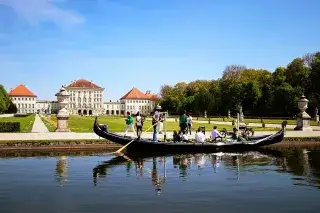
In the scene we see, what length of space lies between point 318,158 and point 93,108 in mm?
163836

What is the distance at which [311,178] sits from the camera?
14.6 meters

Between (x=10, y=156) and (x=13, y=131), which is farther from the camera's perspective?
(x=13, y=131)

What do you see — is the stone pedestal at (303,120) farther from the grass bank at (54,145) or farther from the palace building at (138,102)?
the palace building at (138,102)

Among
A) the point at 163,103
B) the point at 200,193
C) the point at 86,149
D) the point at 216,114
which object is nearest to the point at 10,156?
the point at 86,149

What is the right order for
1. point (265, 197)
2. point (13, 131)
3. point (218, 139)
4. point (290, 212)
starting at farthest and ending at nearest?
point (13, 131) < point (218, 139) < point (265, 197) < point (290, 212)

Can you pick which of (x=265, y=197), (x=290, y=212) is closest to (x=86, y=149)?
(x=265, y=197)

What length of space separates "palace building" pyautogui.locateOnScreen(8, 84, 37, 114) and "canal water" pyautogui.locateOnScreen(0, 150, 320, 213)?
573 feet

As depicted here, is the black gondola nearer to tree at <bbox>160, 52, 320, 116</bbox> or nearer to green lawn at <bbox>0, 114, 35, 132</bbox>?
green lawn at <bbox>0, 114, 35, 132</bbox>

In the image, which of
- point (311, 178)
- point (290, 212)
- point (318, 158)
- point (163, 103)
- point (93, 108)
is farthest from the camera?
point (93, 108)

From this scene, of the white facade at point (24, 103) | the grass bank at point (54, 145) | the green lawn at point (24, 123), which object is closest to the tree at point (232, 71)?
the green lawn at point (24, 123)

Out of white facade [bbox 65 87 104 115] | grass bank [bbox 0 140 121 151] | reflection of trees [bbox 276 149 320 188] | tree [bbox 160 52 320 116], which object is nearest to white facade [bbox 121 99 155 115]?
white facade [bbox 65 87 104 115]

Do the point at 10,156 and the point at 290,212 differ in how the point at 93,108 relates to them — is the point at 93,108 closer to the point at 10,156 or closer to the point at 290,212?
the point at 10,156

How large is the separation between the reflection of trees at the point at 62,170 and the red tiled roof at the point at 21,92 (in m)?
176

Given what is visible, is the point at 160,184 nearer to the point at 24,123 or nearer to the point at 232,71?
the point at 24,123
